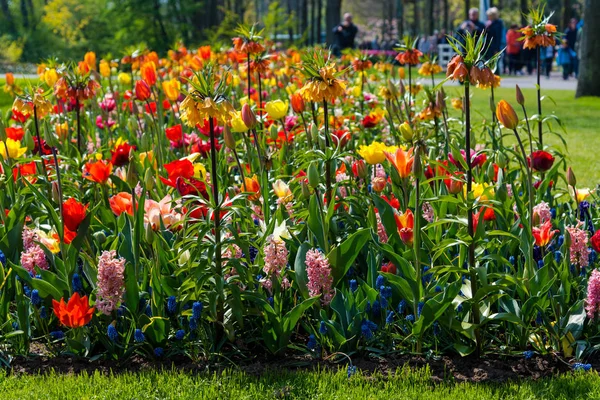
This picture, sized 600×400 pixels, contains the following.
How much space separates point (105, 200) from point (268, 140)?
1621 millimetres

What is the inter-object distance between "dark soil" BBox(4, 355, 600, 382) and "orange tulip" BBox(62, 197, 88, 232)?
20.2 inches

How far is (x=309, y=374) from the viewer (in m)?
2.86

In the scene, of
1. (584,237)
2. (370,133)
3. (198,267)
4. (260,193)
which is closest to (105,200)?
(260,193)

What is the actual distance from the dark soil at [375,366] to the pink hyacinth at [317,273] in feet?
0.88

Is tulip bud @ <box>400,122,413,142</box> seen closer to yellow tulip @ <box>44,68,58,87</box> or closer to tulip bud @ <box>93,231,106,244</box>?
tulip bud @ <box>93,231,106,244</box>

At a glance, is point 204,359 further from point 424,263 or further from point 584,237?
point 584,237

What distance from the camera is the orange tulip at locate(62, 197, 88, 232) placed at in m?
3.02

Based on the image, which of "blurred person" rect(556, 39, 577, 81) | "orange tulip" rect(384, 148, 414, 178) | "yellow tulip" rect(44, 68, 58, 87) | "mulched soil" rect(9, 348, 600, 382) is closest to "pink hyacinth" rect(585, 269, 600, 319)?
"mulched soil" rect(9, 348, 600, 382)

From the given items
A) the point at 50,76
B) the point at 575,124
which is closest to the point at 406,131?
the point at 50,76

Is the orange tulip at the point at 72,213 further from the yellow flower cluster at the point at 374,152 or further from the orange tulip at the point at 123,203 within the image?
the yellow flower cluster at the point at 374,152

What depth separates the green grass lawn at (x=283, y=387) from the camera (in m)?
2.70

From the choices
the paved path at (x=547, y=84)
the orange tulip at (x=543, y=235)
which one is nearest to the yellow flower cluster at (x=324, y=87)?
the orange tulip at (x=543, y=235)

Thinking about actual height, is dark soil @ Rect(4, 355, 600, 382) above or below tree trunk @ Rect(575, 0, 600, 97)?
below

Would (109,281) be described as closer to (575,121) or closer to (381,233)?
(381,233)
